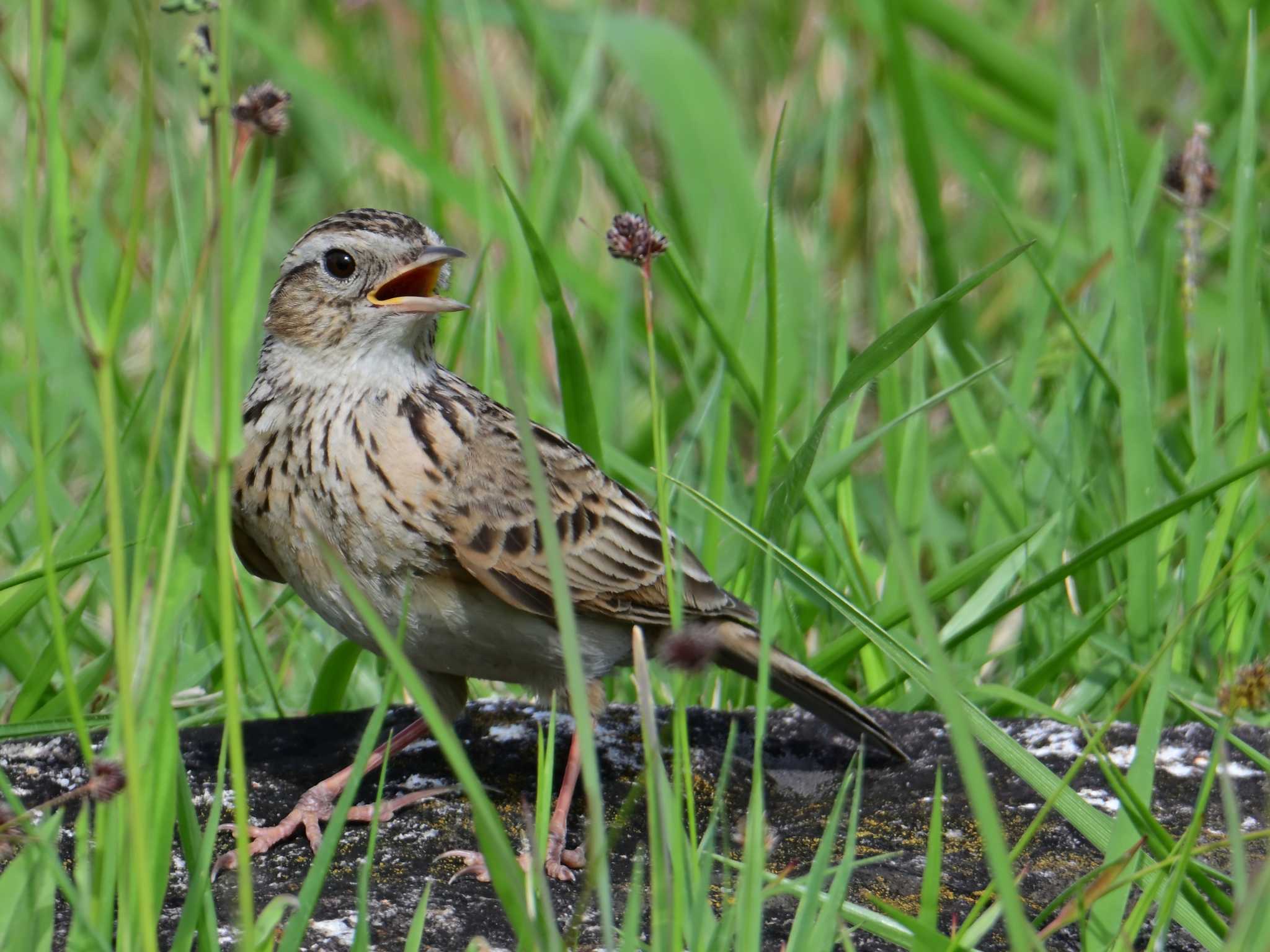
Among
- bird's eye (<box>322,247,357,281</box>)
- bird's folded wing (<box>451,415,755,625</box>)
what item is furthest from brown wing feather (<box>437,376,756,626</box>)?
bird's eye (<box>322,247,357,281</box>)

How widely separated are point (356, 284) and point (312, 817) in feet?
3.91

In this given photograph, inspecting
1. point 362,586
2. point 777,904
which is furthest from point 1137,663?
point 362,586

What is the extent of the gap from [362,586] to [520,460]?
1.70 feet

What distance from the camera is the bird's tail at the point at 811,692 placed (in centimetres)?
371

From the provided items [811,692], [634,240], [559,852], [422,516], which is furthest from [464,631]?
[634,240]

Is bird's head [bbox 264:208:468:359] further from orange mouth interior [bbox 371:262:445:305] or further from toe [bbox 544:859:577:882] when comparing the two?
toe [bbox 544:859:577:882]

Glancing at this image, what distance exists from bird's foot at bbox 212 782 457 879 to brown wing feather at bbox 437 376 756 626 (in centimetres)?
48

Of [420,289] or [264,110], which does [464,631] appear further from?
[264,110]

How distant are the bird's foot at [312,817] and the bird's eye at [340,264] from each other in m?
1.15

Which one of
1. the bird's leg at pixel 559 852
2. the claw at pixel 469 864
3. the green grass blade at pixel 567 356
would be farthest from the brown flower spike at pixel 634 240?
the claw at pixel 469 864

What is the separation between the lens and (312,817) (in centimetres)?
329

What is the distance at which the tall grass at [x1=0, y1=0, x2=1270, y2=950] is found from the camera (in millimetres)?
2188

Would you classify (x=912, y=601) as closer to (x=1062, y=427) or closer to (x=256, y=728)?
(x=256, y=728)

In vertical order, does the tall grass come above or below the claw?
above
